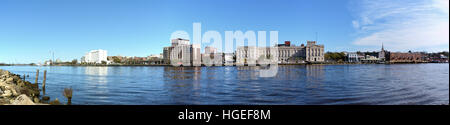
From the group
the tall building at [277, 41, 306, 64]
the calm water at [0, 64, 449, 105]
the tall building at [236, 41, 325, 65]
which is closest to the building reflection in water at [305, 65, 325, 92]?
the calm water at [0, 64, 449, 105]

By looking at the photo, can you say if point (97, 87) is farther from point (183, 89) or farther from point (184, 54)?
point (184, 54)

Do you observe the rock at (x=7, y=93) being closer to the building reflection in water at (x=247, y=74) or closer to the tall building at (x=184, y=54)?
the building reflection in water at (x=247, y=74)

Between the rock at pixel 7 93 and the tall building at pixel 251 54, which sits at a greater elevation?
the tall building at pixel 251 54

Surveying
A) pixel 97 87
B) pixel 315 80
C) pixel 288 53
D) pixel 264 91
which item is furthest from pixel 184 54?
pixel 264 91

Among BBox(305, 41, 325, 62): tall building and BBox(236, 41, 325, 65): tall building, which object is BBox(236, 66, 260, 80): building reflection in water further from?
BBox(305, 41, 325, 62): tall building

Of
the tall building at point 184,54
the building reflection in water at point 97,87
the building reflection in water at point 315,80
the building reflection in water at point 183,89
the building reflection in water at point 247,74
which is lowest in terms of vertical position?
the building reflection in water at point 97,87

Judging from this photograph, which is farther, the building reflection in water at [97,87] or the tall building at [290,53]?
the tall building at [290,53]

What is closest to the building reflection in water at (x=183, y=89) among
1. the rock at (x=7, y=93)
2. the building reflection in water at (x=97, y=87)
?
the building reflection in water at (x=97, y=87)

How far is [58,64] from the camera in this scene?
174 m

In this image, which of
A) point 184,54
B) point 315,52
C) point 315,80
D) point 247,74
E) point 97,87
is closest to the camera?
point 97,87

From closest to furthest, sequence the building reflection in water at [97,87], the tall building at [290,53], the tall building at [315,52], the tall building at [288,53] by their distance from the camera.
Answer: the building reflection in water at [97,87] → the tall building at [288,53] → the tall building at [315,52] → the tall building at [290,53]

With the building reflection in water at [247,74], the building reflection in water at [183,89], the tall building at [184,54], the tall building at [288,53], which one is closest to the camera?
the building reflection in water at [183,89]
